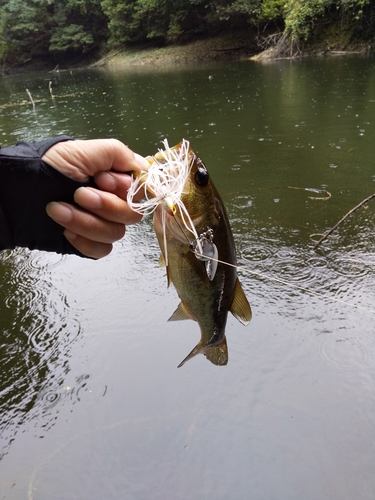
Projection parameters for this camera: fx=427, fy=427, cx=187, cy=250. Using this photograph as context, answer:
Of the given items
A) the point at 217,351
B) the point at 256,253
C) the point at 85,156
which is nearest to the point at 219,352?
the point at 217,351

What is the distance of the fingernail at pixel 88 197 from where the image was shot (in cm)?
185

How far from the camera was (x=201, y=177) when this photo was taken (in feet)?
5.49

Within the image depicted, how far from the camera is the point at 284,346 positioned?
383 cm

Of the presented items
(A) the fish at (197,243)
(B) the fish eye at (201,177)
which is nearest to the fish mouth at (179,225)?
(A) the fish at (197,243)

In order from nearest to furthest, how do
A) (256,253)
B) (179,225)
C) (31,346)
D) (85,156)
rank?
(179,225)
(85,156)
(31,346)
(256,253)

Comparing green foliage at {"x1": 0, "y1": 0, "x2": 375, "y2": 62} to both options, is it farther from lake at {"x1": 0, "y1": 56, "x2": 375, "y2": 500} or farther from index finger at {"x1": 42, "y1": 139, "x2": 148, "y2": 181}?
index finger at {"x1": 42, "y1": 139, "x2": 148, "y2": 181}

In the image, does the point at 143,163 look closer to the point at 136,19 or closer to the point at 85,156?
the point at 85,156

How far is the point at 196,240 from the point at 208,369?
2.27m

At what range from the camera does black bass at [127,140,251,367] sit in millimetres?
1645

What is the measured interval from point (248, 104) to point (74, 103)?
930 cm

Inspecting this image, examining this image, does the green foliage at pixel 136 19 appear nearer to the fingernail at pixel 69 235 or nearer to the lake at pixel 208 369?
the lake at pixel 208 369

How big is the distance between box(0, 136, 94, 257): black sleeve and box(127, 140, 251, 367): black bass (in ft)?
1.37

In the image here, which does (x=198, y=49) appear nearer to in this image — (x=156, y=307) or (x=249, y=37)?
(x=249, y=37)

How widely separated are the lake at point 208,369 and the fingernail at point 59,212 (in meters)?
1.07
